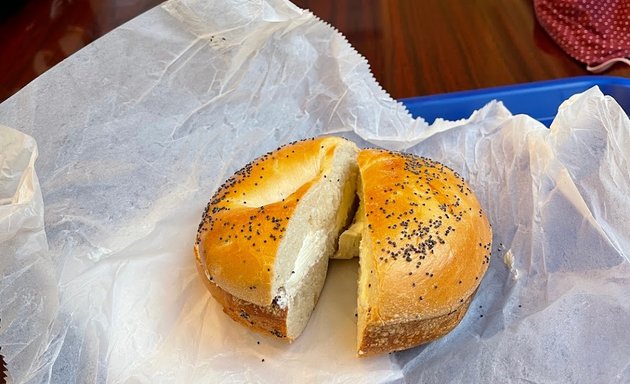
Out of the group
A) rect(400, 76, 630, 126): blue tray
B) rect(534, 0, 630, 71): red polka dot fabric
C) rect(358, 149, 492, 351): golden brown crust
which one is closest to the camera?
rect(358, 149, 492, 351): golden brown crust

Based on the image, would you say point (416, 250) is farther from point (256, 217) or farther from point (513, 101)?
point (513, 101)

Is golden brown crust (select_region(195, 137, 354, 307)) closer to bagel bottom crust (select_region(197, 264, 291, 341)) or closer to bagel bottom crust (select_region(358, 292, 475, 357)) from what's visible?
bagel bottom crust (select_region(197, 264, 291, 341))

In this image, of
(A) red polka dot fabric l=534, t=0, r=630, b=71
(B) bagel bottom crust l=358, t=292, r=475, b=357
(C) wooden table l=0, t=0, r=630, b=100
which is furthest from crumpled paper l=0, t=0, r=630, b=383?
(A) red polka dot fabric l=534, t=0, r=630, b=71

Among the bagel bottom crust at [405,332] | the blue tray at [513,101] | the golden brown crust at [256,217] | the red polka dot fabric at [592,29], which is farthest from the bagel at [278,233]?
the red polka dot fabric at [592,29]

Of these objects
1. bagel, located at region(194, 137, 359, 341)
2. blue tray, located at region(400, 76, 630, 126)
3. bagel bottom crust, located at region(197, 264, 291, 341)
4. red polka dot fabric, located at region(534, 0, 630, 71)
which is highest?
bagel, located at region(194, 137, 359, 341)

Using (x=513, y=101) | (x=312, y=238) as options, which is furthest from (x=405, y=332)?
(x=513, y=101)

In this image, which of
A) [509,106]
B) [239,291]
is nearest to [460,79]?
[509,106]

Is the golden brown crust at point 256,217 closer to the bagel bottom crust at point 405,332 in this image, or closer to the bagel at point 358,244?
the bagel at point 358,244
